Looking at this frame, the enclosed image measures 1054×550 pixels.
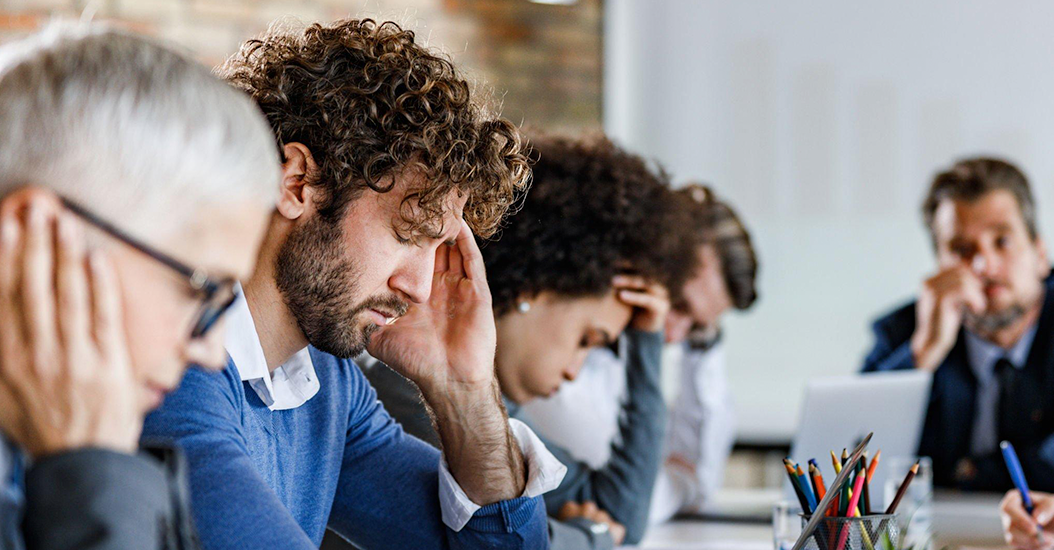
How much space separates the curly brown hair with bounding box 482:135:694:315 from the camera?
6.35 feet

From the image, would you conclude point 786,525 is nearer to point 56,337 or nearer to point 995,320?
point 56,337

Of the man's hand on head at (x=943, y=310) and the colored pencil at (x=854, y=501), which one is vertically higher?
the colored pencil at (x=854, y=501)

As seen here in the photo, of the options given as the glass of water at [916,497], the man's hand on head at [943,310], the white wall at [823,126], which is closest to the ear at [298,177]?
the glass of water at [916,497]

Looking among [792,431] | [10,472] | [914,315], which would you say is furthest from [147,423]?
[792,431]

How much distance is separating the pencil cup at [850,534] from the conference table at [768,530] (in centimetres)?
68

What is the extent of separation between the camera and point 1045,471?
97.9 inches

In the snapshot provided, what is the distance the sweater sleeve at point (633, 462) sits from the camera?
1903 mm

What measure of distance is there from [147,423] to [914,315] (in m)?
2.90

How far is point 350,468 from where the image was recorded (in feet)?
4.47

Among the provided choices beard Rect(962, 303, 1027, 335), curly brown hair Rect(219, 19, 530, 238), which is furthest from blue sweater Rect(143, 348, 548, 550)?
beard Rect(962, 303, 1027, 335)

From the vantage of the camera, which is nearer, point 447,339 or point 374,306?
point 374,306

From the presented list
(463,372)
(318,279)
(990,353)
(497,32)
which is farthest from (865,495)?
(497,32)

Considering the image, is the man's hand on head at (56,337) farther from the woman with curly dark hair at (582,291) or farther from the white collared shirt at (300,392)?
the woman with curly dark hair at (582,291)

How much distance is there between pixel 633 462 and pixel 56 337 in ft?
4.99
